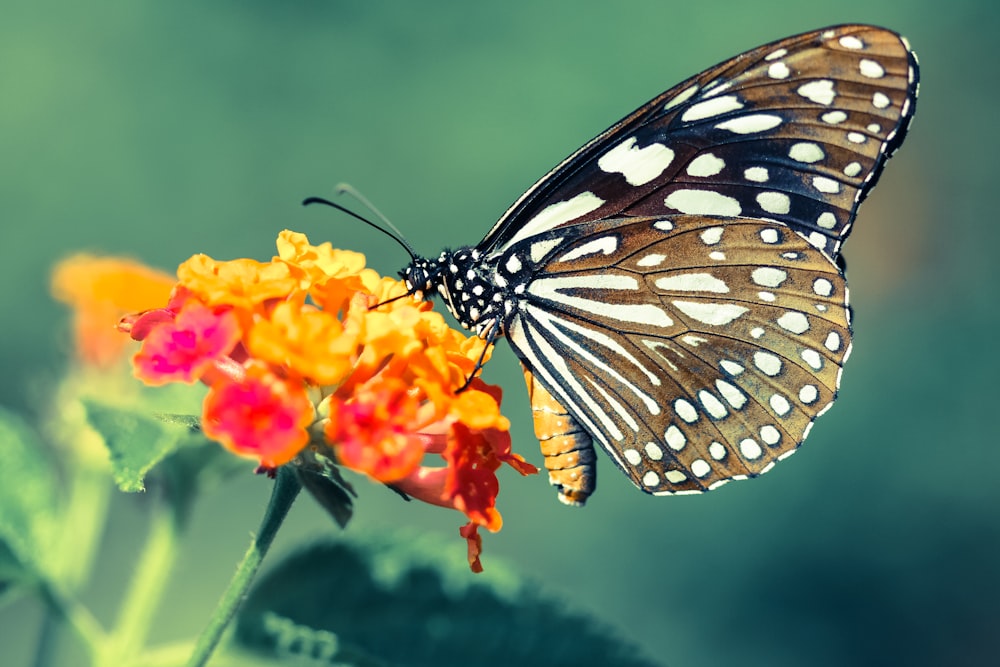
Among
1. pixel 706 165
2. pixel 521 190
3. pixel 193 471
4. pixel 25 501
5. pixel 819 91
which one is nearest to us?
pixel 25 501

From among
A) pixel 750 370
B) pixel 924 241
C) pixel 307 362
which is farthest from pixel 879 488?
pixel 307 362

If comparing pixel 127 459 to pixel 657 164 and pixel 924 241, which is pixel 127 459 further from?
pixel 924 241

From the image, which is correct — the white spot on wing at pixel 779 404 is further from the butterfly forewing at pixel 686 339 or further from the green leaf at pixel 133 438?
the green leaf at pixel 133 438

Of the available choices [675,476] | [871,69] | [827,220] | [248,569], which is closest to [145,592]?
[248,569]

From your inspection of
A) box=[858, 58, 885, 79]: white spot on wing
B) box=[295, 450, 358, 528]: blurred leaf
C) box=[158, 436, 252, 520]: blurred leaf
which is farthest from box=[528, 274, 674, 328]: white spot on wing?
box=[295, 450, 358, 528]: blurred leaf

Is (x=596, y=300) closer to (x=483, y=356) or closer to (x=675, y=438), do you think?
(x=675, y=438)
